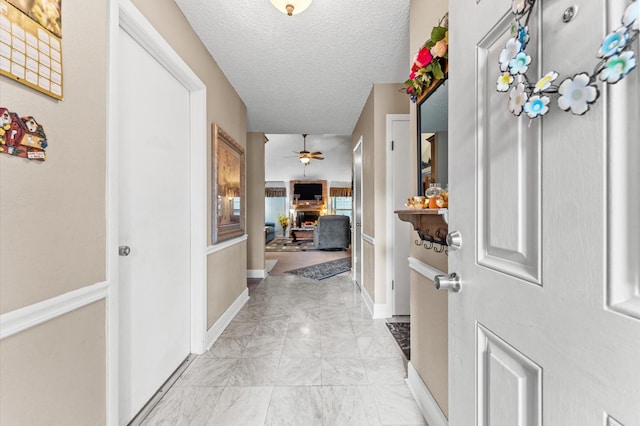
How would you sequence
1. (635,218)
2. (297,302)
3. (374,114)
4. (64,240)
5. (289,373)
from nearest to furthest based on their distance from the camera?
(635,218), (64,240), (289,373), (374,114), (297,302)

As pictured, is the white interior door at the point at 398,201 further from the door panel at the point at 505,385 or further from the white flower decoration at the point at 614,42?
the white flower decoration at the point at 614,42

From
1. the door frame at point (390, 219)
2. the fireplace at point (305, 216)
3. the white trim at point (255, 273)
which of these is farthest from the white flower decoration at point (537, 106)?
the fireplace at point (305, 216)

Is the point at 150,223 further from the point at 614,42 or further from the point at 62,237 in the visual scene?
the point at 614,42

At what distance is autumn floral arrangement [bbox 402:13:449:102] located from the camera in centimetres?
112

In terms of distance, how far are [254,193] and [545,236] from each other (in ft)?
14.0

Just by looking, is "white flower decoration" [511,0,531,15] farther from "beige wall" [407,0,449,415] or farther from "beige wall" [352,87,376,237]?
"beige wall" [352,87,376,237]

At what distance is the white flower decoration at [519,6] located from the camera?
1.61 feet

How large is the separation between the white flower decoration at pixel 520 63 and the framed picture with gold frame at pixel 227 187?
2180 millimetres

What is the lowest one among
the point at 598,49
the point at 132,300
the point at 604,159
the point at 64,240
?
the point at 132,300

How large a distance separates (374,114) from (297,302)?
2299 mm

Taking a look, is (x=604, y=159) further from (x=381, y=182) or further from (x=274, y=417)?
(x=381, y=182)

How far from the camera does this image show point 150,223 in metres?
1.58

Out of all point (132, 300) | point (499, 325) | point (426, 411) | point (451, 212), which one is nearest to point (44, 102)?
point (132, 300)

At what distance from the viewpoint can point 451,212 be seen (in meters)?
0.80
